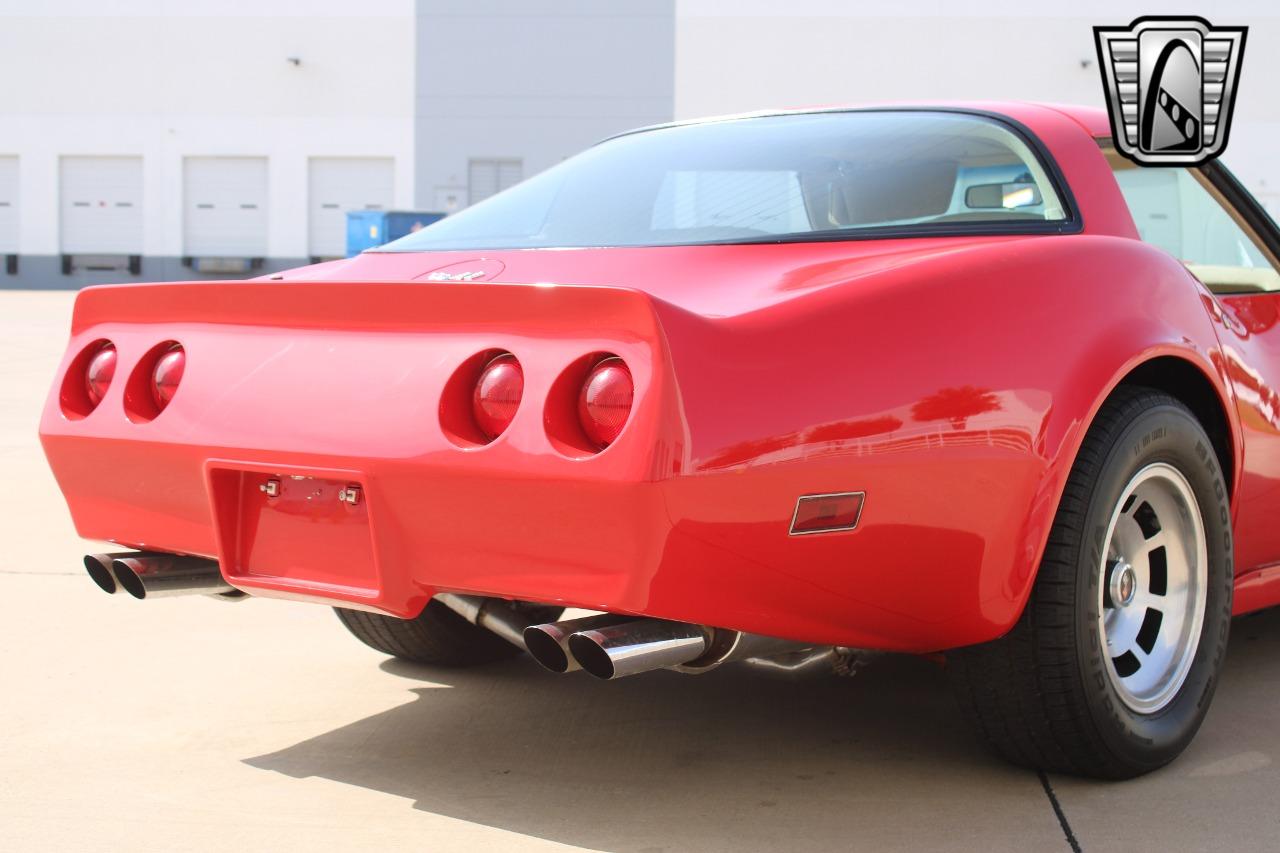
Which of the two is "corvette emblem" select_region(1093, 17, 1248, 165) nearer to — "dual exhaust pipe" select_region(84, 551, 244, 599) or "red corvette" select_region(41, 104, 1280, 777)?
"red corvette" select_region(41, 104, 1280, 777)

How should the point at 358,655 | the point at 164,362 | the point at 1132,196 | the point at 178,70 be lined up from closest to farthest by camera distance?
1. the point at 164,362
2. the point at 1132,196
3. the point at 358,655
4. the point at 178,70

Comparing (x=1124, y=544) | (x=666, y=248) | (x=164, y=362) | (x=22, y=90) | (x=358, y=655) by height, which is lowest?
(x=358, y=655)

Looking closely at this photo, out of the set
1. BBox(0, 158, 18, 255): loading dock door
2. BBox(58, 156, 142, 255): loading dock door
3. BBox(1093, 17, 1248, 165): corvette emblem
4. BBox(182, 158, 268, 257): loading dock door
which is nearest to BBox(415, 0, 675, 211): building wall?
BBox(182, 158, 268, 257): loading dock door

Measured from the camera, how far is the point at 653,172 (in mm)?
3277

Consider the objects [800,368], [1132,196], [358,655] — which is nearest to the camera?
[800,368]

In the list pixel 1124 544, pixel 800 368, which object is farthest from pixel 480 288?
pixel 1124 544

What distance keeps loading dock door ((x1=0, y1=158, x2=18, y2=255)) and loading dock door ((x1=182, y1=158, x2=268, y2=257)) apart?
→ 380cm

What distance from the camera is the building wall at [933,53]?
28.8 meters

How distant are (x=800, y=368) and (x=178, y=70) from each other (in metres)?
31.7

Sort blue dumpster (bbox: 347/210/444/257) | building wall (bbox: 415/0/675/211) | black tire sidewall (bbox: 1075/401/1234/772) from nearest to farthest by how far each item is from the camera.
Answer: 1. black tire sidewall (bbox: 1075/401/1234/772)
2. blue dumpster (bbox: 347/210/444/257)
3. building wall (bbox: 415/0/675/211)

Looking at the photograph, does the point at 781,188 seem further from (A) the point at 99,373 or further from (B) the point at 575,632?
(A) the point at 99,373

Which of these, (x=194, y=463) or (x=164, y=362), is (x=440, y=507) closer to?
(x=194, y=463)

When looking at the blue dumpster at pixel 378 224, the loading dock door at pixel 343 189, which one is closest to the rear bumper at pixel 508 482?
the blue dumpster at pixel 378 224

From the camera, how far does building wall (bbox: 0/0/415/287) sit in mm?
31078
